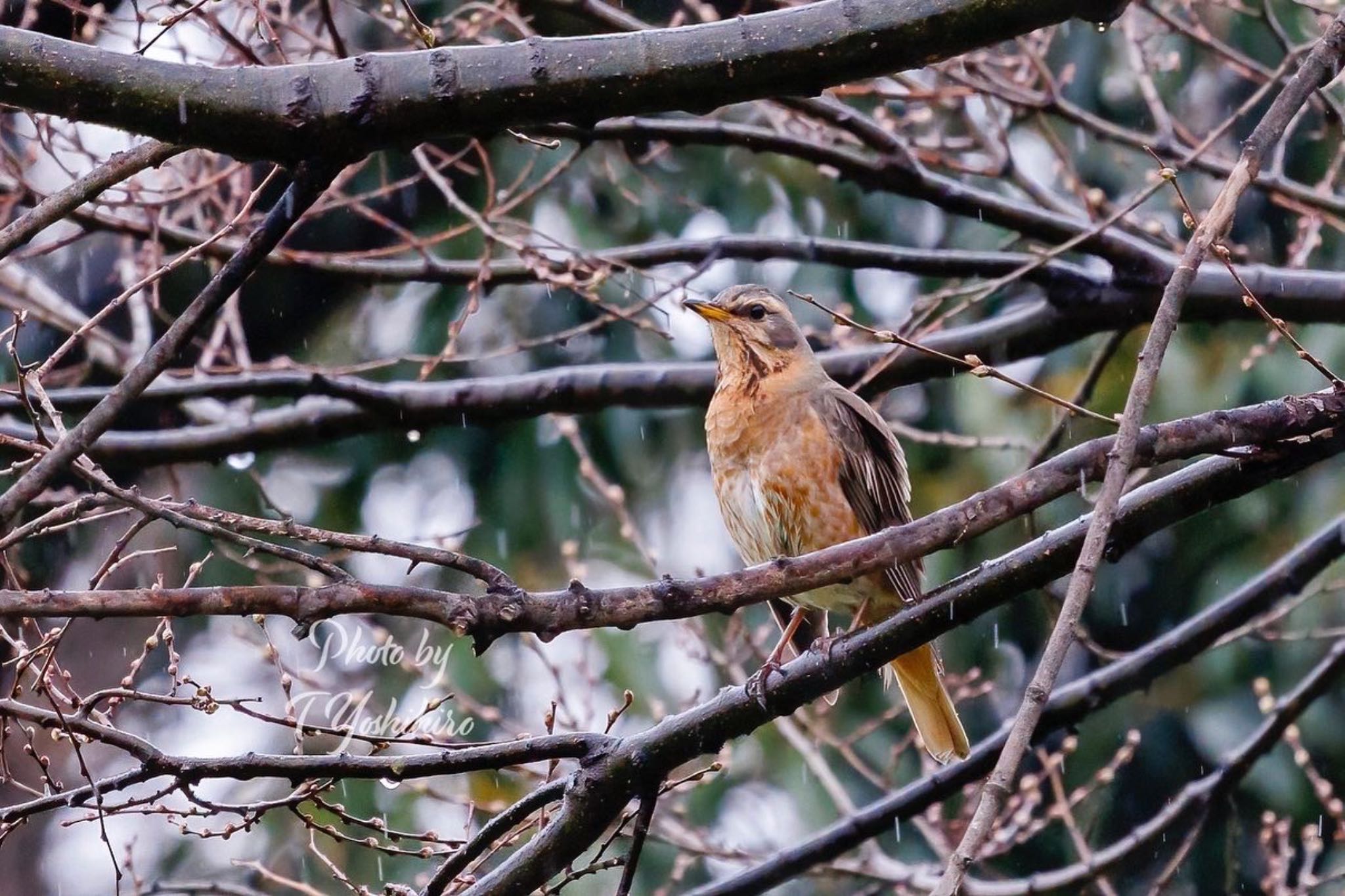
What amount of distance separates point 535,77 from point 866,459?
2.46m

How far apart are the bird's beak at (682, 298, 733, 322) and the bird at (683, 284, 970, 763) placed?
0.14ft

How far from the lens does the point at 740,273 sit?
9164 mm

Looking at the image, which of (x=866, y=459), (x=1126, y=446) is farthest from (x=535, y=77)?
(x=866, y=459)

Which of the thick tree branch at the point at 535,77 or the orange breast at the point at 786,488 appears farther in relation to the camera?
the orange breast at the point at 786,488

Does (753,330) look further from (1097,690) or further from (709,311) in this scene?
(1097,690)

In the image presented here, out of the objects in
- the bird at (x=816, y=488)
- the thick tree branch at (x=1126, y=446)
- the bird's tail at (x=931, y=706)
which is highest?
the bird at (x=816, y=488)

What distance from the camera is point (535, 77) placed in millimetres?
2582

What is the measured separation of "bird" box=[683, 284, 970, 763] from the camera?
4699 mm

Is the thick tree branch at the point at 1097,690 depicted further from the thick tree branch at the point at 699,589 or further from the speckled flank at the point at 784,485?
the thick tree branch at the point at 699,589

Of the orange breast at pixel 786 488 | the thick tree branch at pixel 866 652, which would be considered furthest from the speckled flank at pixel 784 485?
the thick tree branch at pixel 866 652

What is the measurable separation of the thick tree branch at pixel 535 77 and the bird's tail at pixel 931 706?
2588mm

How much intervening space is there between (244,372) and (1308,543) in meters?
3.43

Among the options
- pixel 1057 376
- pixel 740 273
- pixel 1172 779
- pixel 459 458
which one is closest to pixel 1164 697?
pixel 1172 779

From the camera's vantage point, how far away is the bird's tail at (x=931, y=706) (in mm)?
4793
